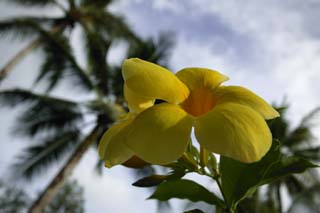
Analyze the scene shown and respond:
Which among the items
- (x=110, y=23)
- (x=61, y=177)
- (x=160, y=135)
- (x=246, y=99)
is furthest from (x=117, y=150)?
(x=110, y=23)

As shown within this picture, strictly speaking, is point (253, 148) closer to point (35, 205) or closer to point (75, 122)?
point (35, 205)

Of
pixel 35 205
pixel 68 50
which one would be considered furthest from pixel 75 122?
pixel 35 205

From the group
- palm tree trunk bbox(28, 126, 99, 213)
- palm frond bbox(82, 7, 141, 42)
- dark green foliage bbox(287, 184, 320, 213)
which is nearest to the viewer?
palm tree trunk bbox(28, 126, 99, 213)

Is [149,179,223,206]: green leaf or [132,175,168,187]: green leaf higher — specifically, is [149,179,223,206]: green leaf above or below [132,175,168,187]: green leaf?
below

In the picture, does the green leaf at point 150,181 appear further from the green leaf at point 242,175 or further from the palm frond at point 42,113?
the palm frond at point 42,113

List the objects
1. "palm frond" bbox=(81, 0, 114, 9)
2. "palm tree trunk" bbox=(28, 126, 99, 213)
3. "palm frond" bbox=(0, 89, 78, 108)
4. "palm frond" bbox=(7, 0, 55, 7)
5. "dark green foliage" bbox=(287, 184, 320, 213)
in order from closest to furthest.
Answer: "palm tree trunk" bbox=(28, 126, 99, 213) < "dark green foliage" bbox=(287, 184, 320, 213) < "palm frond" bbox=(0, 89, 78, 108) < "palm frond" bbox=(7, 0, 55, 7) < "palm frond" bbox=(81, 0, 114, 9)

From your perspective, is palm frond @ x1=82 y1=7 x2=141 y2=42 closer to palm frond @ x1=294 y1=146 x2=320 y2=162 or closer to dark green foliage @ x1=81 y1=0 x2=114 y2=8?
dark green foliage @ x1=81 y1=0 x2=114 y2=8

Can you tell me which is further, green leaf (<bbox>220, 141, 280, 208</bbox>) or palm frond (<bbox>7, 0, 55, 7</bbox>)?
palm frond (<bbox>7, 0, 55, 7</bbox>)

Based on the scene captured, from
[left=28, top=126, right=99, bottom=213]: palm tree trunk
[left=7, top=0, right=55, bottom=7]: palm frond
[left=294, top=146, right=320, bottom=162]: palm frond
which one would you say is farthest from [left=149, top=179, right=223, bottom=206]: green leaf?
[left=294, top=146, right=320, bottom=162]: palm frond
